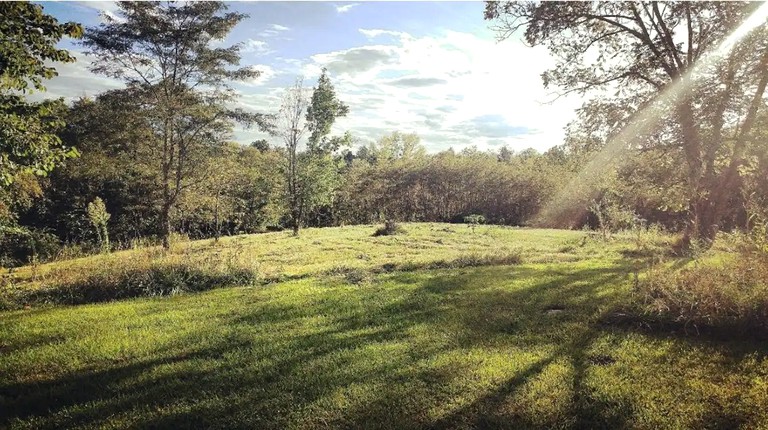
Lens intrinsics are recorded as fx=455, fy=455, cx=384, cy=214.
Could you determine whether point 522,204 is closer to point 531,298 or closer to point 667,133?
point 667,133

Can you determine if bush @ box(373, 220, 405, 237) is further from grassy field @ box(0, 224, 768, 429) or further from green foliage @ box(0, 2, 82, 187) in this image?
green foliage @ box(0, 2, 82, 187)

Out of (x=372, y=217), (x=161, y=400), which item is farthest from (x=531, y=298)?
(x=372, y=217)

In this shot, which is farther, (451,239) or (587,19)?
(451,239)

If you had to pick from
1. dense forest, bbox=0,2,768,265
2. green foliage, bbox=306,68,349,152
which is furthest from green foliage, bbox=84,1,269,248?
green foliage, bbox=306,68,349,152

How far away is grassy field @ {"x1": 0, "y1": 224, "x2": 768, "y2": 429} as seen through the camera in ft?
14.9

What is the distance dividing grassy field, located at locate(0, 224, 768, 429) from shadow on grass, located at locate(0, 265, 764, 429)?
2 centimetres

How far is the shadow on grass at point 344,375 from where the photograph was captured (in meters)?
4.54

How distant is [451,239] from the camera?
87.0 feet

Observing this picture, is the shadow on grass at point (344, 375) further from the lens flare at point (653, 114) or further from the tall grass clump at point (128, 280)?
the lens flare at point (653, 114)

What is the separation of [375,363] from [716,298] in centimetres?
511

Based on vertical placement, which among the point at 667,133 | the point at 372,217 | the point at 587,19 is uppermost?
the point at 587,19

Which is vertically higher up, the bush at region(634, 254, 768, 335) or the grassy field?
the bush at region(634, 254, 768, 335)

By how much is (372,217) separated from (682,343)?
185 ft

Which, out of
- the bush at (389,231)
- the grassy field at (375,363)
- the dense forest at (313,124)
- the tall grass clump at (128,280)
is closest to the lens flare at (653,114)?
the dense forest at (313,124)
